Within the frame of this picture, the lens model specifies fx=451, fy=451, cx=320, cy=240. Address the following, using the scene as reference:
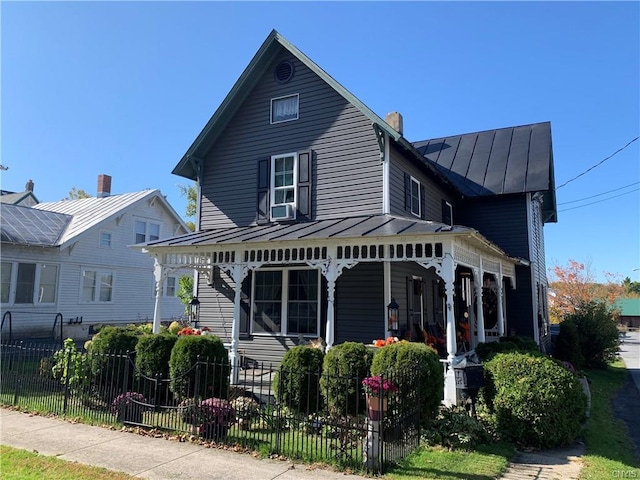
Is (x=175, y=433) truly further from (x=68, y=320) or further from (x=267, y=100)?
(x=68, y=320)

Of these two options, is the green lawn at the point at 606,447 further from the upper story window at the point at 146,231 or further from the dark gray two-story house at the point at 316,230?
the upper story window at the point at 146,231

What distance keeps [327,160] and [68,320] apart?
16.1 meters

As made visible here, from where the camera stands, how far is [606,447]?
719 centimetres

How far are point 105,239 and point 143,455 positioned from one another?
19805 mm

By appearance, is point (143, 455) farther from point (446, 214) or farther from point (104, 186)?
point (104, 186)

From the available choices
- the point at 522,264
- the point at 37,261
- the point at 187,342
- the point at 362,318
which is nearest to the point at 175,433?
the point at 187,342

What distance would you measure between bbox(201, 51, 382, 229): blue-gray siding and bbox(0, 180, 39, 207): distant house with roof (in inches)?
1084

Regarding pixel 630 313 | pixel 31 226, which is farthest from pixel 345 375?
pixel 630 313

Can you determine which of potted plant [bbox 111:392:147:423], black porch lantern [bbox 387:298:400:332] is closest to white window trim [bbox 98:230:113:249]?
potted plant [bbox 111:392:147:423]

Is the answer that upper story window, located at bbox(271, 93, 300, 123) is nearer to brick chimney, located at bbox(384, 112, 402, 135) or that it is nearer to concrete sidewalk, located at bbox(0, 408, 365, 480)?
brick chimney, located at bbox(384, 112, 402, 135)

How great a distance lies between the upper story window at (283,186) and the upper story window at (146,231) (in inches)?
598

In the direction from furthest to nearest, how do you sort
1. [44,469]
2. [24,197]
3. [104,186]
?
[24,197]
[104,186]
[44,469]

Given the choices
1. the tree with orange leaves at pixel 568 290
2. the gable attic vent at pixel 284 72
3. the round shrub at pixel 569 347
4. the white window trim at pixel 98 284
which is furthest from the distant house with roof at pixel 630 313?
the gable attic vent at pixel 284 72

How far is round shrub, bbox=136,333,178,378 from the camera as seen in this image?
27.9 feet
